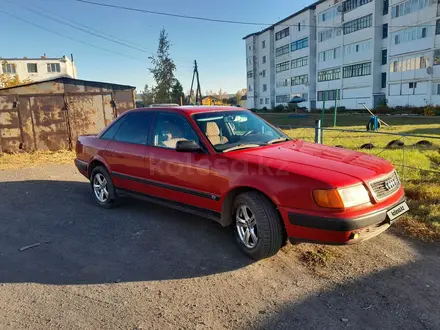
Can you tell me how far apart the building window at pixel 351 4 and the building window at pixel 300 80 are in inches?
489

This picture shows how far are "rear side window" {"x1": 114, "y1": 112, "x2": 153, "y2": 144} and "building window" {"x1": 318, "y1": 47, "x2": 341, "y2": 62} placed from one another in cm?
5048

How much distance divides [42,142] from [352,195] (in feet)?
38.5

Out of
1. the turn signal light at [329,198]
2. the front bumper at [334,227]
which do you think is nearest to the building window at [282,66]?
the front bumper at [334,227]

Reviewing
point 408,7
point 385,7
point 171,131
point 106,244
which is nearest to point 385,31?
point 385,7

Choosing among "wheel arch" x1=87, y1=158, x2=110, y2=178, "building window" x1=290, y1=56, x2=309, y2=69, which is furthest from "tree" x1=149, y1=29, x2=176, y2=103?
"wheel arch" x1=87, y1=158, x2=110, y2=178

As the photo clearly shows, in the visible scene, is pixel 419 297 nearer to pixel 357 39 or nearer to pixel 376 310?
pixel 376 310

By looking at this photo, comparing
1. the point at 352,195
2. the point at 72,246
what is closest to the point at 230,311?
the point at 352,195

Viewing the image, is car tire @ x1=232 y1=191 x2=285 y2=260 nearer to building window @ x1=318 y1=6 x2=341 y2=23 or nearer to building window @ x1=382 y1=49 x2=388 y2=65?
building window @ x1=382 y1=49 x2=388 y2=65

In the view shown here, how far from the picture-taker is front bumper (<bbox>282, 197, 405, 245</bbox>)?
313 cm

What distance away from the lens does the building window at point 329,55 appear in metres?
50.4

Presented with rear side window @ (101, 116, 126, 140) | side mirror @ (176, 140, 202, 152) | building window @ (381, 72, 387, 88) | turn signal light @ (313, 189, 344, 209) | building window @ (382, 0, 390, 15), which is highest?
building window @ (382, 0, 390, 15)

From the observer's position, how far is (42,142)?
40.2 feet

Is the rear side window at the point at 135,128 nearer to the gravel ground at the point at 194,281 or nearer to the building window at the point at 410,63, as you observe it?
the gravel ground at the point at 194,281

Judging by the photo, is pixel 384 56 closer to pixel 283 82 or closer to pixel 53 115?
pixel 283 82
